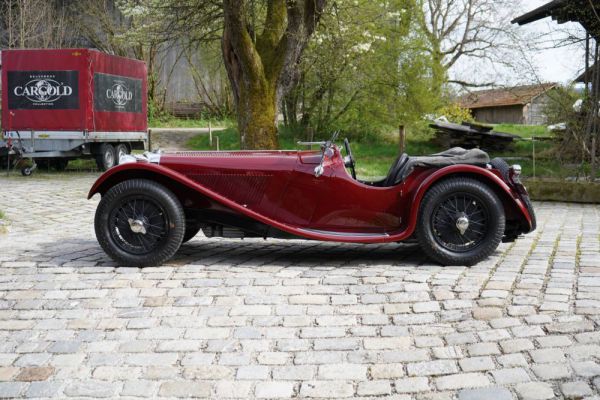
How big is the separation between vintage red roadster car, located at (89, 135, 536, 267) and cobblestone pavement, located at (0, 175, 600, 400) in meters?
0.27

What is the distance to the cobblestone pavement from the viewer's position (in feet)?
13.3

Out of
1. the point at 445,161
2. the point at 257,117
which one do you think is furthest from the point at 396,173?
the point at 257,117

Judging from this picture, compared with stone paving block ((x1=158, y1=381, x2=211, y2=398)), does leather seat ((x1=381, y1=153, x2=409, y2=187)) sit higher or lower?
higher

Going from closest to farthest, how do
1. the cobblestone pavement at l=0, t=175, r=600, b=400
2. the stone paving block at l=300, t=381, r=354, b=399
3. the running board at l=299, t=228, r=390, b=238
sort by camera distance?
1. the stone paving block at l=300, t=381, r=354, b=399
2. the cobblestone pavement at l=0, t=175, r=600, b=400
3. the running board at l=299, t=228, r=390, b=238

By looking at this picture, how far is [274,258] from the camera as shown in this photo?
22.8 feet

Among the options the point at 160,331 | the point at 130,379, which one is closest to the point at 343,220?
the point at 160,331

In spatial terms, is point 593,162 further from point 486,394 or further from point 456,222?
point 486,394

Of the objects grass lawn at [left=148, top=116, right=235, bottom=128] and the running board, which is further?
grass lawn at [left=148, top=116, right=235, bottom=128]

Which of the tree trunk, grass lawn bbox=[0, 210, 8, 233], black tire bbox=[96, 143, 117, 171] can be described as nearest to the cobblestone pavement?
grass lawn bbox=[0, 210, 8, 233]

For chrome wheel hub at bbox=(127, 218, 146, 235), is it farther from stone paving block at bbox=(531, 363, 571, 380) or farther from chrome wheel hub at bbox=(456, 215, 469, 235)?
stone paving block at bbox=(531, 363, 571, 380)

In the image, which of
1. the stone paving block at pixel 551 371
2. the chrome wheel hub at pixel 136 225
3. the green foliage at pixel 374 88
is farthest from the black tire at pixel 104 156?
the stone paving block at pixel 551 371

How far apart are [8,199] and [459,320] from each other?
9677 mm

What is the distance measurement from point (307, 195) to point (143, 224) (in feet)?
4.60

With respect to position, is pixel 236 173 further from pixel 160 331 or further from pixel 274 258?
pixel 160 331
